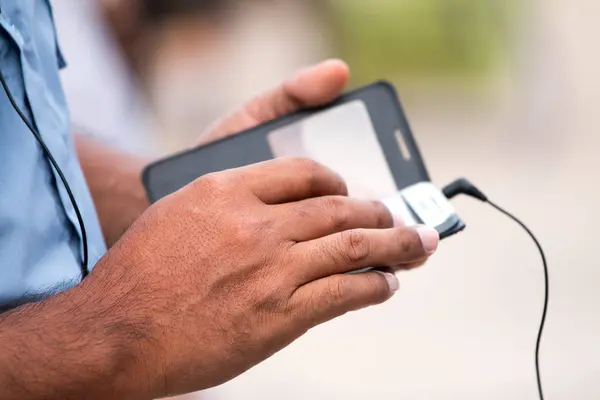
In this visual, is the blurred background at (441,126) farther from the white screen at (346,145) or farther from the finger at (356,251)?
the finger at (356,251)

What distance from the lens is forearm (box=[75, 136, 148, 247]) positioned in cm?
94

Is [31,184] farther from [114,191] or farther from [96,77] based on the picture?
[96,77]

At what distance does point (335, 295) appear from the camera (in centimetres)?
61

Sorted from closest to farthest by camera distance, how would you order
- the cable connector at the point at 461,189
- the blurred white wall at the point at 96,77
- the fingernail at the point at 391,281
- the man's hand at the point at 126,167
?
the fingernail at the point at 391,281, the cable connector at the point at 461,189, the man's hand at the point at 126,167, the blurred white wall at the point at 96,77

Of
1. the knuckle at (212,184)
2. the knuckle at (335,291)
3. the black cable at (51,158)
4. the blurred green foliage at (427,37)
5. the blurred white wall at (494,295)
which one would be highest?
the black cable at (51,158)

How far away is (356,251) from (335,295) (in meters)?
0.04

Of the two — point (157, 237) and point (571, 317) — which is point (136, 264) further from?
point (571, 317)

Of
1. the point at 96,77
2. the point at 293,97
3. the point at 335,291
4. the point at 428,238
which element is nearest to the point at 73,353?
the point at 335,291

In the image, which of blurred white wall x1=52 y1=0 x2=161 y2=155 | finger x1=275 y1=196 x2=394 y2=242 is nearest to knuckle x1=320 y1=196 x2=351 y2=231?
finger x1=275 y1=196 x2=394 y2=242

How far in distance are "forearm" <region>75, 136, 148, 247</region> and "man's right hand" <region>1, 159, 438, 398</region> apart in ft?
1.05

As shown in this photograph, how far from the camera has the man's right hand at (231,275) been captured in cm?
58

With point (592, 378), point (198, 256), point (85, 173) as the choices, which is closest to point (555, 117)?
point (592, 378)

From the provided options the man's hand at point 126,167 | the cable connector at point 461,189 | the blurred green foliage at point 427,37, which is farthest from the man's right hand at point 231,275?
the blurred green foliage at point 427,37

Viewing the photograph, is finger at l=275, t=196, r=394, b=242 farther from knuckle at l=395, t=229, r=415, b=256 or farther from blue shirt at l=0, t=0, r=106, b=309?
blue shirt at l=0, t=0, r=106, b=309
